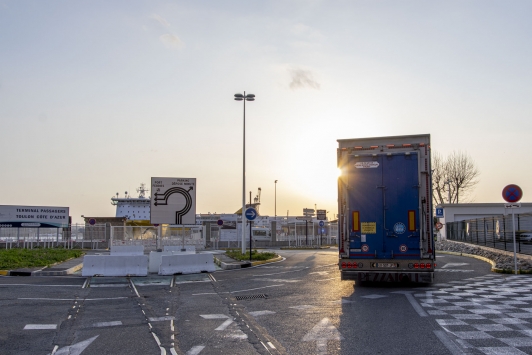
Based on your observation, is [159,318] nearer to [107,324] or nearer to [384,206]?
[107,324]

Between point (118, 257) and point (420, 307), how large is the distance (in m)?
11.8

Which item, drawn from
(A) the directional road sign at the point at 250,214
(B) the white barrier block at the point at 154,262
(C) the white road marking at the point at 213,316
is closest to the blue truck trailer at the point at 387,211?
(C) the white road marking at the point at 213,316

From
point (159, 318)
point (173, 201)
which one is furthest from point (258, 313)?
point (173, 201)

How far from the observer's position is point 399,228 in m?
13.7

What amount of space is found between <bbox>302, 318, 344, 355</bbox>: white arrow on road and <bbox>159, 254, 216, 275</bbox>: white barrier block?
1104cm

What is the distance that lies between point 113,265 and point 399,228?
34.2 ft

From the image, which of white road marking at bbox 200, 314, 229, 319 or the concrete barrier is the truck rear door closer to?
white road marking at bbox 200, 314, 229, 319

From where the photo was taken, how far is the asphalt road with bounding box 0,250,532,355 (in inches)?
290

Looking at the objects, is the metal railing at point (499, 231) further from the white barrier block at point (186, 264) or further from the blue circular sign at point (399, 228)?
the white barrier block at point (186, 264)

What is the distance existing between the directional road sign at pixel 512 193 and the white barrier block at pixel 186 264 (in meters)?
10.9

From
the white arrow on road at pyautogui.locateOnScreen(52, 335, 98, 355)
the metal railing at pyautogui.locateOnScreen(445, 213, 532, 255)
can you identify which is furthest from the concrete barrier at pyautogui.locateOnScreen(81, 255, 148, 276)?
the metal railing at pyautogui.locateOnScreen(445, 213, 532, 255)

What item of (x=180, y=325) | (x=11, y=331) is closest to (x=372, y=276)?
(x=180, y=325)

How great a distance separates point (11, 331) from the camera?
28.0ft

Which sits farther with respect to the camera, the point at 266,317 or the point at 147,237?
the point at 147,237
